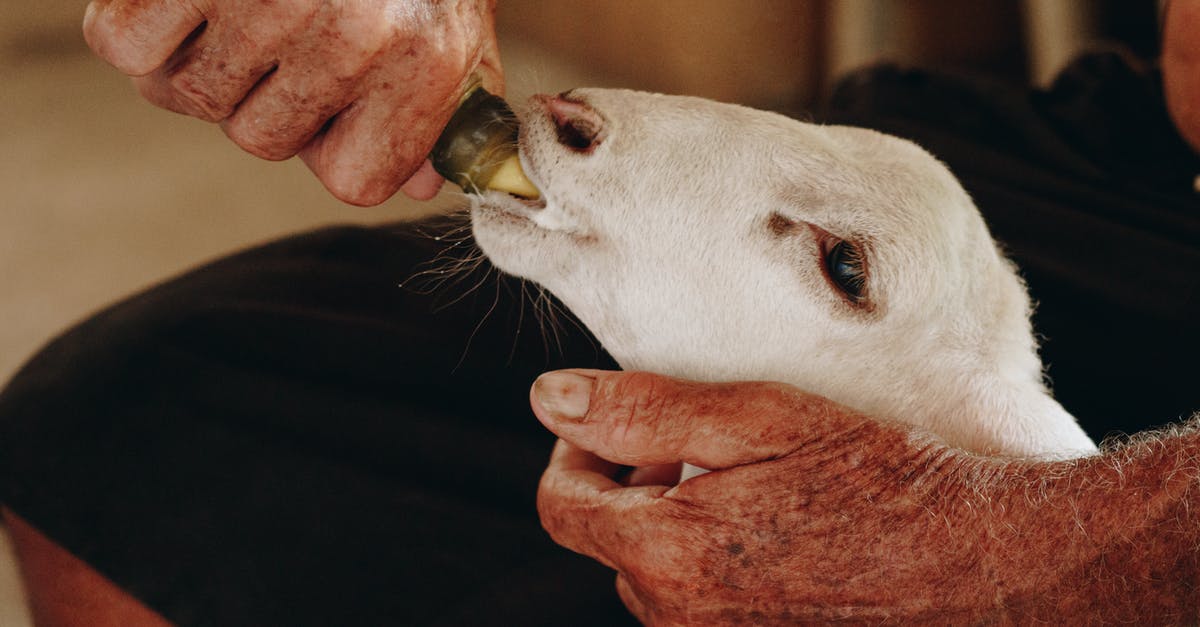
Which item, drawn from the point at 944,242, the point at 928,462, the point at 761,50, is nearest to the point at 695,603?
the point at 928,462

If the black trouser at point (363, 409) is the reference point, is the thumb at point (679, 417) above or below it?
above

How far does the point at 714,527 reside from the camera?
0.96m

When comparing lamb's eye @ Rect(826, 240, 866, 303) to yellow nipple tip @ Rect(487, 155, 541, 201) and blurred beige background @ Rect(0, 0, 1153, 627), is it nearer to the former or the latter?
yellow nipple tip @ Rect(487, 155, 541, 201)

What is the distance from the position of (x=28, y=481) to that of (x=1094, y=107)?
190cm

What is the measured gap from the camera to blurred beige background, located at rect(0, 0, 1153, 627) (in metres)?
3.03

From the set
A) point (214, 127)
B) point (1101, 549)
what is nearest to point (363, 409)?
point (1101, 549)

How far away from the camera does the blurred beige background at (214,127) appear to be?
9.95 ft

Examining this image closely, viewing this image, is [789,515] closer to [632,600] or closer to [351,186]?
[632,600]

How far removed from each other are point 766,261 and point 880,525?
0.28 meters

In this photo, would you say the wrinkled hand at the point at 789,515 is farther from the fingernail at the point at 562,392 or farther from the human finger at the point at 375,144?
the human finger at the point at 375,144

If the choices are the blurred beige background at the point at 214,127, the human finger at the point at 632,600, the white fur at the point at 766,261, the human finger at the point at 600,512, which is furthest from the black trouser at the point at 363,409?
the blurred beige background at the point at 214,127

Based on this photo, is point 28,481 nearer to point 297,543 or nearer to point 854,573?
point 297,543

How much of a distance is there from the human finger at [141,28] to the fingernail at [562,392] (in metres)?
0.45

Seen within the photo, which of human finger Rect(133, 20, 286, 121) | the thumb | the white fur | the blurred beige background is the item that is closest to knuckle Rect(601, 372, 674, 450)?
the thumb
